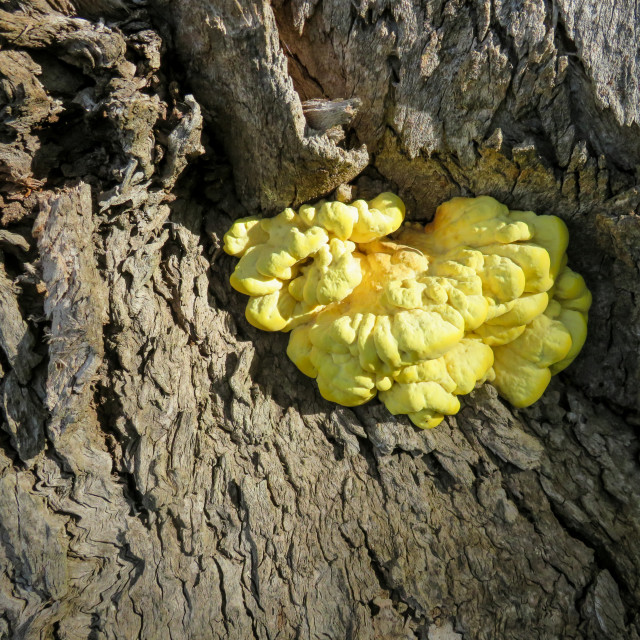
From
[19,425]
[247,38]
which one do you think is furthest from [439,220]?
[19,425]

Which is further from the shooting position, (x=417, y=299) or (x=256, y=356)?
(x=256, y=356)

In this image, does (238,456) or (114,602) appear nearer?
(114,602)

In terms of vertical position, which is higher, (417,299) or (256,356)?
(417,299)

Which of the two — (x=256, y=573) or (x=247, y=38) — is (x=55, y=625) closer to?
(x=256, y=573)
